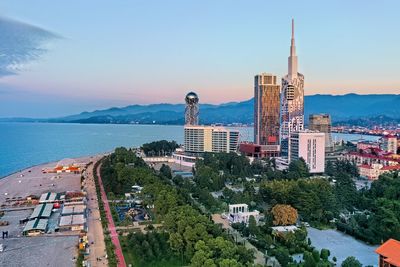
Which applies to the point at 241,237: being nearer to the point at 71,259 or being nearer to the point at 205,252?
the point at 205,252

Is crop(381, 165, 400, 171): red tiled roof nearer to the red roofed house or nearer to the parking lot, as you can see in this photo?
the red roofed house

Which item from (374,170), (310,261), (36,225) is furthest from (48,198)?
(374,170)

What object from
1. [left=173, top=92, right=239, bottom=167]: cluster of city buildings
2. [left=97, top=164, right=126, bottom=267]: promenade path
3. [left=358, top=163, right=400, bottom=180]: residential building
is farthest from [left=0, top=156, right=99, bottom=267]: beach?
[left=358, top=163, right=400, bottom=180]: residential building

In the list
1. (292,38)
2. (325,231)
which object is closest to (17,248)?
(325,231)

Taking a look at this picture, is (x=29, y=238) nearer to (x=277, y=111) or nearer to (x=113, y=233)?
A: (x=113, y=233)

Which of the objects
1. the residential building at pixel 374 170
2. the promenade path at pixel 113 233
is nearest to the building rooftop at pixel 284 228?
the promenade path at pixel 113 233

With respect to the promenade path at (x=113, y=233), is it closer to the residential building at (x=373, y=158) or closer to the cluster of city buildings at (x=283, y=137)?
the cluster of city buildings at (x=283, y=137)
